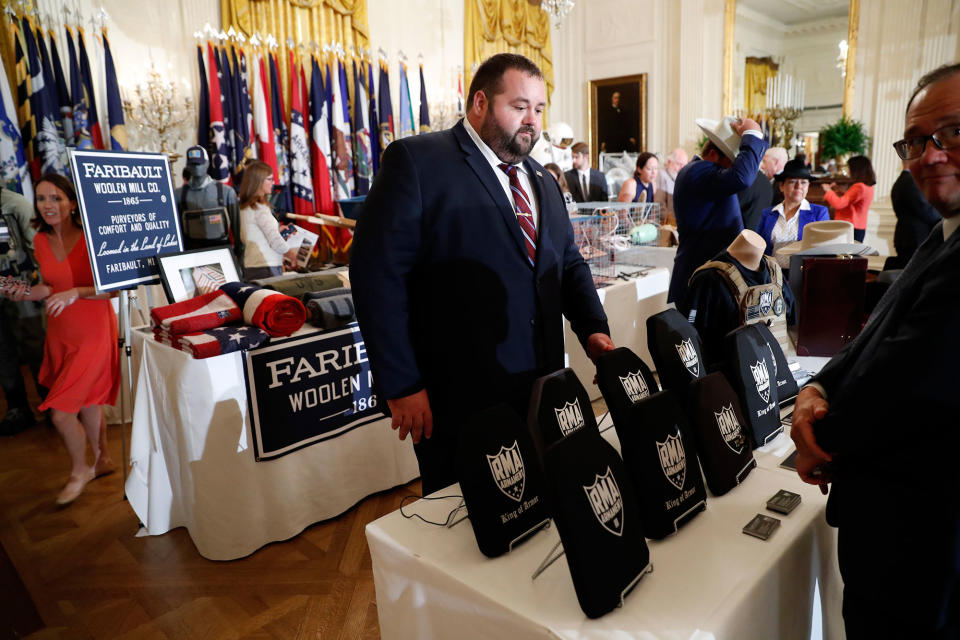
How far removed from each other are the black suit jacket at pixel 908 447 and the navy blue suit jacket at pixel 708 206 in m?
1.67

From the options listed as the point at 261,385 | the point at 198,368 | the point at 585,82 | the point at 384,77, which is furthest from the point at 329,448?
the point at 585,82

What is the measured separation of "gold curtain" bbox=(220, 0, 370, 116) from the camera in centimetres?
577

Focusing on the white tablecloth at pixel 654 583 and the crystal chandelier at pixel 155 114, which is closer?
the white tablecloth at pixel 654 583

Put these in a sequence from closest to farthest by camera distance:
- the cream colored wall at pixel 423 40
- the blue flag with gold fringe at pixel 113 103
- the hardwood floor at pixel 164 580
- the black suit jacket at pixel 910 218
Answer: the hardwood floor at pixel 164 580
the black suit jacket at pixel 910 218
the blue flag with gold fringe at pixel 113 103
the cream colored wall at pixel 423 40

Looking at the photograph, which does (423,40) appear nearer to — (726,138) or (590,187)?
(590,187)

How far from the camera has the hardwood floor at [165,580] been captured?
6.18 ft

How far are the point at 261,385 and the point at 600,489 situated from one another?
159 cm

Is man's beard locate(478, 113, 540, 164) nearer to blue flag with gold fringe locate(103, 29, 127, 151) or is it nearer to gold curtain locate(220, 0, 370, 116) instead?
blue flag with gold fringe locate(103, 29, 127, 151)

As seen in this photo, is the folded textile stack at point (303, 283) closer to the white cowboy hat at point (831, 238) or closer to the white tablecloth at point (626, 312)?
the white tablecloth at point (626, 312)

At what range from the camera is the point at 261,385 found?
7.09ft

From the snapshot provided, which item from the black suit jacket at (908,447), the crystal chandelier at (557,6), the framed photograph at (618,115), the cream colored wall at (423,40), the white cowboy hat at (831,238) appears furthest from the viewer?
the framed photograph at (618,115)

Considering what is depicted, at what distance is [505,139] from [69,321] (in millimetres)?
2199

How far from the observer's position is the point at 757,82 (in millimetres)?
7848

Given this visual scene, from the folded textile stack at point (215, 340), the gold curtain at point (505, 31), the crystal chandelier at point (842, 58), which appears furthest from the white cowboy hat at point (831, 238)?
the gold curtain at point (505, 31)
